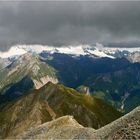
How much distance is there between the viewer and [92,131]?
4797cm

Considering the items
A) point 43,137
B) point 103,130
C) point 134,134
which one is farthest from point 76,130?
point 134,134

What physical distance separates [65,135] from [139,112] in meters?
19.4

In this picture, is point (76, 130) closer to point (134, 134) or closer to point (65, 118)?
point (65, 118)

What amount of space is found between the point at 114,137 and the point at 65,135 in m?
18.4

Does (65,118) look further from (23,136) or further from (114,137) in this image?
(114,137)

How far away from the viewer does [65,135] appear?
5541cm

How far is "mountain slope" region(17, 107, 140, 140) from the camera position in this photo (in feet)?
119

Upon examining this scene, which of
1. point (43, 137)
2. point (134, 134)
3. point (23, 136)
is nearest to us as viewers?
point (134, 134)

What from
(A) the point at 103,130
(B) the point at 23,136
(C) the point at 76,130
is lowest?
(B) the point at 23,136

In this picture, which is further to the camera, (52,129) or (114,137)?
(52,129)

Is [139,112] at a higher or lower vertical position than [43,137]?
higher

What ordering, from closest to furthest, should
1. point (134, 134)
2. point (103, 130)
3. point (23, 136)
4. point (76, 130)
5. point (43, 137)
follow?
point (134, 134) → point (103, 130) → point (76, 130) → point (43, 137) → point (23, 136)

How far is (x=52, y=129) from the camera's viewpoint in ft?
200

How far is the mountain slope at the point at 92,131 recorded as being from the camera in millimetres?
36375
